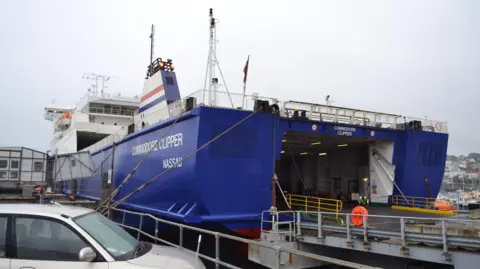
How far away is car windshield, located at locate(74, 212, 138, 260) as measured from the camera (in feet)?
15.3

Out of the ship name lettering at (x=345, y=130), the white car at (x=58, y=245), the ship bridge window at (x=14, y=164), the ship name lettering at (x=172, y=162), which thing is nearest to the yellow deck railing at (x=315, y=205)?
the ship name lettering at (x=345, y=130)

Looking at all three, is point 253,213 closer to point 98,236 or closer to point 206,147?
point 206,147

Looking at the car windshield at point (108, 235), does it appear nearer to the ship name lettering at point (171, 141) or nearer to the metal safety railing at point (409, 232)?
the metal safety railing at point (409, 232)

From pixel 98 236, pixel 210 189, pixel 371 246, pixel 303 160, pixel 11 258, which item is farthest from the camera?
pixel 303 160

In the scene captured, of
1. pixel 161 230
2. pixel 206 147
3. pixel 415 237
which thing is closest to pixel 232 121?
pixel 206 147

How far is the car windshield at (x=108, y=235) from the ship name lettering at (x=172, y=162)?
18.7 ft

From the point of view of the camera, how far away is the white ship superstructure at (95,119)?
24094mm

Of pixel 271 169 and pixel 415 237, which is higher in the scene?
pixel 271 169

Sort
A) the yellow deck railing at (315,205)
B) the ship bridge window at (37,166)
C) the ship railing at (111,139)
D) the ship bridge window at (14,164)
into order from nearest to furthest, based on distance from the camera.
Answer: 1. the yellow deck railing at (315,205)
2. the ship bridge window at (14,164)
3. the ship bridge window at (37,166)
4. the ship railing at (111,139)

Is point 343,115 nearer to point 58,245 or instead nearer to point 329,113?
point 329,113

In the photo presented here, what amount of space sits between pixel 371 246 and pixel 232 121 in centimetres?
481

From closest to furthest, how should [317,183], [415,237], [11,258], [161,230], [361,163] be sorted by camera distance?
[11,258] < [415,237] < [161,230] < [361,163] < [317,183]

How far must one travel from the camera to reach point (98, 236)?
187 inches

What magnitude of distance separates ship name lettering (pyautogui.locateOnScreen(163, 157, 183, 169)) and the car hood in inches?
229
